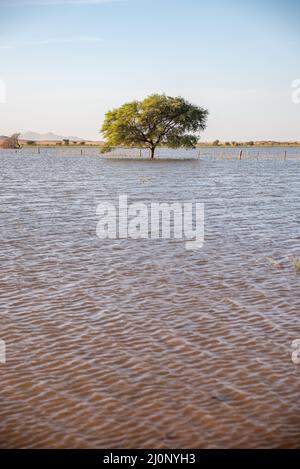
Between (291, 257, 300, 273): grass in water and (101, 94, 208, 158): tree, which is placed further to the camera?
(101, 94, 208, 158): tree

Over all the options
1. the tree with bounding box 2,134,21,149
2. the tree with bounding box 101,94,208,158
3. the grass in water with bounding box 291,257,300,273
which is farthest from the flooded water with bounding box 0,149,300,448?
the tree with bounding box 2,134,21,149

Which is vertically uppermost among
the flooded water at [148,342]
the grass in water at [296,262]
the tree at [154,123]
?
the tree at [154,123]

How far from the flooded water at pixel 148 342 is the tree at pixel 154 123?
6463 cm

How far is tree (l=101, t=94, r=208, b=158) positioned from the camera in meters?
80.4

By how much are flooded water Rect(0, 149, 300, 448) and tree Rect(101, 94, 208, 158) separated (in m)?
64.6

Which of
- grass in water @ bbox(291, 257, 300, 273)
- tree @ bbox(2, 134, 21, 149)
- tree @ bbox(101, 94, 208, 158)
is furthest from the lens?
tree @ bbox(2, 134, 21, 149)

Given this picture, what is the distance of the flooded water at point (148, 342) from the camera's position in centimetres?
641

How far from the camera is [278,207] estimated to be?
1054 inches

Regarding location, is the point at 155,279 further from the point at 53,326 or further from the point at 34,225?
the point at 34,225

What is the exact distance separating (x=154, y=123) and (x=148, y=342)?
7485 centimetres

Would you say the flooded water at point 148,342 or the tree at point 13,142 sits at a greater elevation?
the tree at point 13,142

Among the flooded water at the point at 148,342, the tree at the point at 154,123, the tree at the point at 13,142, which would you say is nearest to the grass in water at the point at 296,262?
the flooded water at the point at 148,342

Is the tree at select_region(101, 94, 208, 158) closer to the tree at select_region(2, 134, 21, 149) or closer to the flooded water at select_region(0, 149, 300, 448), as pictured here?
the flooded water at select_region(0, 149, 300, 448)

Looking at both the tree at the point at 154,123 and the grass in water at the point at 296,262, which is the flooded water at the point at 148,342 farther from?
the tree at the point at 154,123
